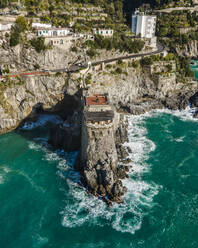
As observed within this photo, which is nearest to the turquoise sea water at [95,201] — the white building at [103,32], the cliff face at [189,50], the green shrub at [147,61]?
the green shrub at [147,61]

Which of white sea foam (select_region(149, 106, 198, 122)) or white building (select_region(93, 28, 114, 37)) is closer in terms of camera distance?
white sea foam (select_region(149, 106, 198, 122))

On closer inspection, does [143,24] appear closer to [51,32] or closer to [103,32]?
[103,32]

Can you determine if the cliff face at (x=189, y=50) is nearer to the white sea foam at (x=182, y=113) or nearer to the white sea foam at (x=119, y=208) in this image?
the white sea foam at (x=182, y=113)

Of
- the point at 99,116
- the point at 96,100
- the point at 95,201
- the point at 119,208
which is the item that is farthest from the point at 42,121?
the point at 119,208

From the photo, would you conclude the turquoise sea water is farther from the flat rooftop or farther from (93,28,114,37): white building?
(93,28,114,37): white building

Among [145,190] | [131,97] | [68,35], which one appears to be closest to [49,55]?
[68,35]

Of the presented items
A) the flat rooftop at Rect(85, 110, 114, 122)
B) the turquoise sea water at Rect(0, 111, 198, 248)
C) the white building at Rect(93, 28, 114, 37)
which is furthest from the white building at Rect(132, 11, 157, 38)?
the flat rooftop at Rect(85, 110, 114, 122)

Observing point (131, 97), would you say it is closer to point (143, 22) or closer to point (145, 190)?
point (145, 190)
